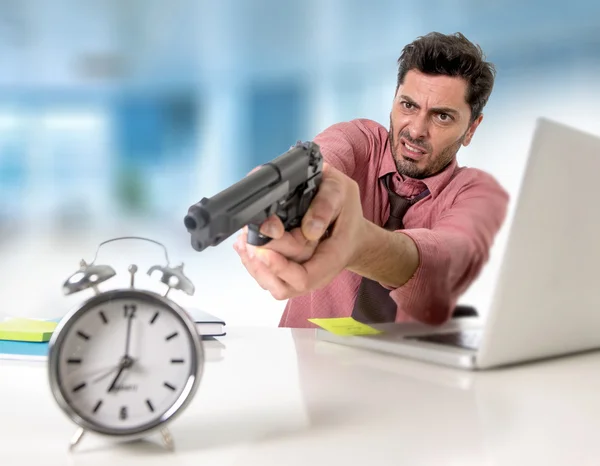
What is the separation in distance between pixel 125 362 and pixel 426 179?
41.8 inches

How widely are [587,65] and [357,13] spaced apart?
1618mm

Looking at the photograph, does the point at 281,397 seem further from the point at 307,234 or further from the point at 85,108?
the point at 85,108

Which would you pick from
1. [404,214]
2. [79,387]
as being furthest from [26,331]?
[404,214]

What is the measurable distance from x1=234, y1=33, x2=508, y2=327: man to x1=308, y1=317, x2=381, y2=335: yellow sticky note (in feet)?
0.19

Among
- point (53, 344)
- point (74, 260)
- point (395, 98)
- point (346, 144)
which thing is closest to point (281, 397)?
point (53, 344)

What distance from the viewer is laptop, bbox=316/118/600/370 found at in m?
1.06

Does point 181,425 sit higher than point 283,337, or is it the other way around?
point 181,425

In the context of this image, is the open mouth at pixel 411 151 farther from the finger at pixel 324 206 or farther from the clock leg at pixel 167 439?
the clock leg at pixel 167 439

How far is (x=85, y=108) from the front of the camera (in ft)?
18.1

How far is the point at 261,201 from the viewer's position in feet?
2.69

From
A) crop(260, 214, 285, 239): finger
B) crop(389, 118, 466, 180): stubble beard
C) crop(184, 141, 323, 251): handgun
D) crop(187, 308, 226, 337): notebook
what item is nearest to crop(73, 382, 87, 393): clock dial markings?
crop(184, 141, 323, 251): handgun

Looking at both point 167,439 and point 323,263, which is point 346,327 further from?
point 167,439

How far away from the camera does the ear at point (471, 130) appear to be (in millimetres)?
1735

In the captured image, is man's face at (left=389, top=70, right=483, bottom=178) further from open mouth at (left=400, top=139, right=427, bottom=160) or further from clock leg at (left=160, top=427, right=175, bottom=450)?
clock leg at (left=160, top=427, right=175, bottom=450)
